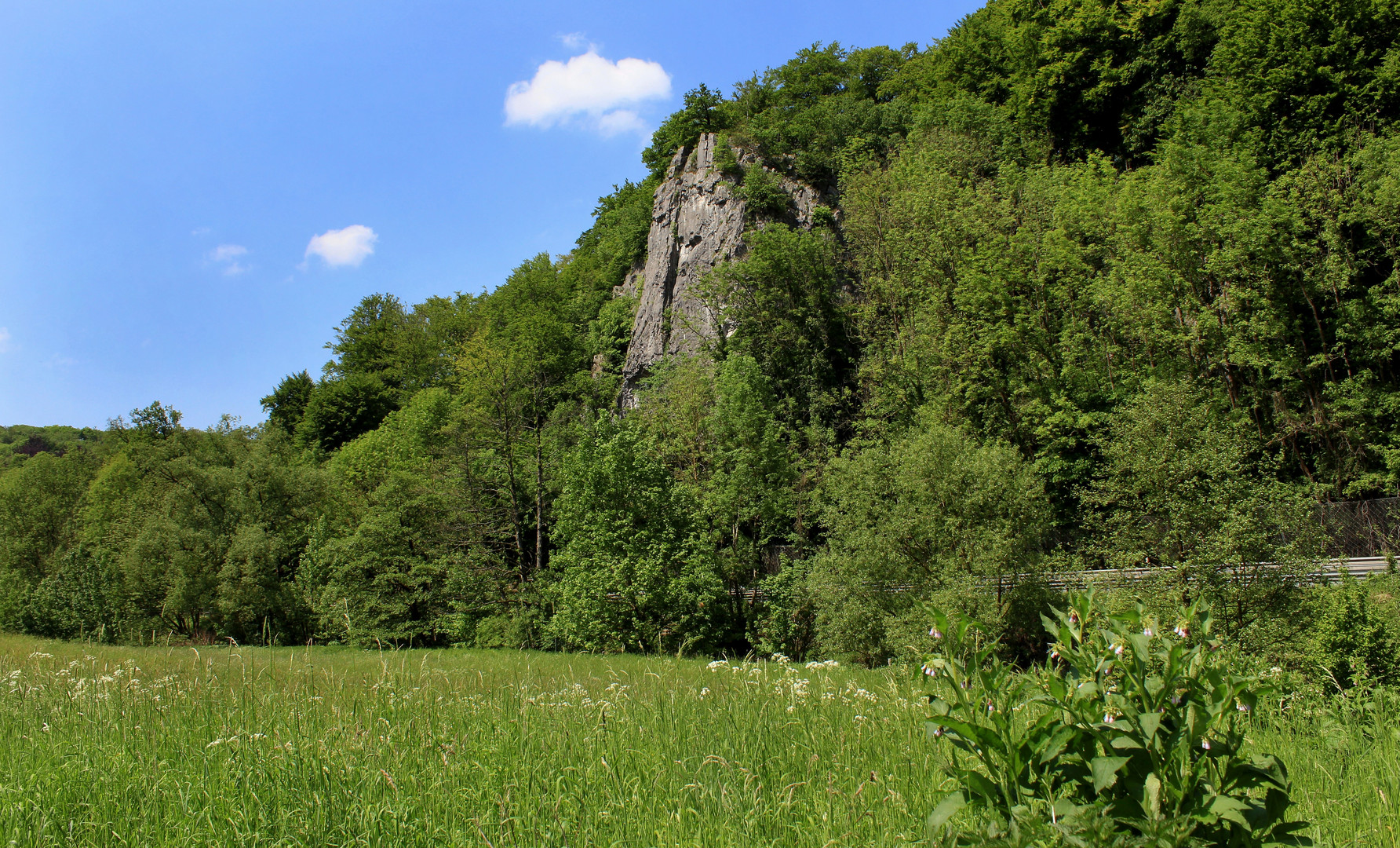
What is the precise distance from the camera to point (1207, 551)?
16.9 metres

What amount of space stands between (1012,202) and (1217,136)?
24.5ft

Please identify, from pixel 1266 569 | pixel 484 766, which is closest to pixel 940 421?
pixel 1266 569

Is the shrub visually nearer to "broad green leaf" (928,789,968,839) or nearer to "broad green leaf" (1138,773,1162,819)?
"broad green leaf" (1138,773,1162,819)

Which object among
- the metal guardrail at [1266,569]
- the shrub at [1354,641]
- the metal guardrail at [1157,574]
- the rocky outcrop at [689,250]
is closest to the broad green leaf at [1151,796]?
the shrub at [1354,641]

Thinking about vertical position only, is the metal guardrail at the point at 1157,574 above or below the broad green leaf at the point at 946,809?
below

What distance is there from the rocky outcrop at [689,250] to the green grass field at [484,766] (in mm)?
38214

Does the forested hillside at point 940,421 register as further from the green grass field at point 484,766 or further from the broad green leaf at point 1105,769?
the broad green leaf at point 1105,769

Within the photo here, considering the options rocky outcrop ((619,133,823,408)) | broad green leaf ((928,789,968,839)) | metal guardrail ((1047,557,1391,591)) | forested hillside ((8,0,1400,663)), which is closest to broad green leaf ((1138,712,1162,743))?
broad green leaf ((928,789,968,839))

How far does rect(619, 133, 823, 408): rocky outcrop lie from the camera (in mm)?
45219

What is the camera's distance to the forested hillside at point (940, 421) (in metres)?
21.5

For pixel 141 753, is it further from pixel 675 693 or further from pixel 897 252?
pixel 897 252

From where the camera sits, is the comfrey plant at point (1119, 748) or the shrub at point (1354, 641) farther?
the shrub at point (1354, 641)

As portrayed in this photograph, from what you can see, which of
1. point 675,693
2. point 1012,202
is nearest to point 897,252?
point 1012,202

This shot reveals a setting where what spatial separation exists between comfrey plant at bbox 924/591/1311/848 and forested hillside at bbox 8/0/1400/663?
17.3 metres
